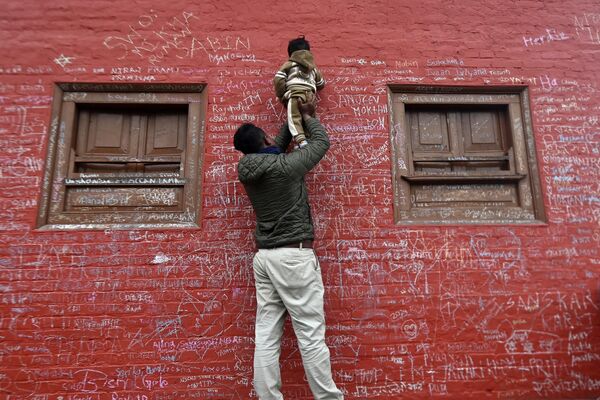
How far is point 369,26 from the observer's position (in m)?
3.68

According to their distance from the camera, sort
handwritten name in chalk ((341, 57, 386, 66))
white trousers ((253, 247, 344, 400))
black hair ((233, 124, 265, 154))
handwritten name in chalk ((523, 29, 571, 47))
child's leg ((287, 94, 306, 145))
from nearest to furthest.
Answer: white trousers ((253, 247, 344, 400)), black hair ((233, 124, 265, 154)), child's leg ((287, 94, 306, 145)), handwritten name in chalk ((341, 57, 386, 66)), handwritten name in chalk ((523, 29, 571, 47))

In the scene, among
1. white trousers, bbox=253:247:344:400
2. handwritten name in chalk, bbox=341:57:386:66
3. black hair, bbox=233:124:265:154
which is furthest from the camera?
handwritten name in chalk, bbox=341:57:386:66

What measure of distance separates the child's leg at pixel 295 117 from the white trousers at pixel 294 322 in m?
0.92

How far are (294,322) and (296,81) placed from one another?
187 centimetres

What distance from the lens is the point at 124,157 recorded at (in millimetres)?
3441

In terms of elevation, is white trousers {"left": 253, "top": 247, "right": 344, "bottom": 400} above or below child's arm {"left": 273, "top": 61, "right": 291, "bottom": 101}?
below

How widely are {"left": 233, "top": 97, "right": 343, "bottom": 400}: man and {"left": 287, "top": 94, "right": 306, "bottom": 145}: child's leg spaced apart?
0.15 meters

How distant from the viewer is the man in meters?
2.64

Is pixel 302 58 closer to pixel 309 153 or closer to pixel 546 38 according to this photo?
pixel 309 153

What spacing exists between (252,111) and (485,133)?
225 cm

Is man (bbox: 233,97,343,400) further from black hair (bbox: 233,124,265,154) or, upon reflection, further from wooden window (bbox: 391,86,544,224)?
wooden window (bbox: 391,86,544,224)

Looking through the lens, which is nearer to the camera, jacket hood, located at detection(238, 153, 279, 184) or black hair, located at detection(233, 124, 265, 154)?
jacket hood, located at detection(238, 153, 279, 184)

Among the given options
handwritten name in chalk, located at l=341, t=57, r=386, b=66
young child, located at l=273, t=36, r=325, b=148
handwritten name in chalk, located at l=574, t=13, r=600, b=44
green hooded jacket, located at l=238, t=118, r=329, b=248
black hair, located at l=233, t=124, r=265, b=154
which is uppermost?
handwritten name in chalk, located at l=574, t=13, r=600, b=44

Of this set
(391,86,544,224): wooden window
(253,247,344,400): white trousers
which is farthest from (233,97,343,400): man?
(391,86,544,224): wooden window
